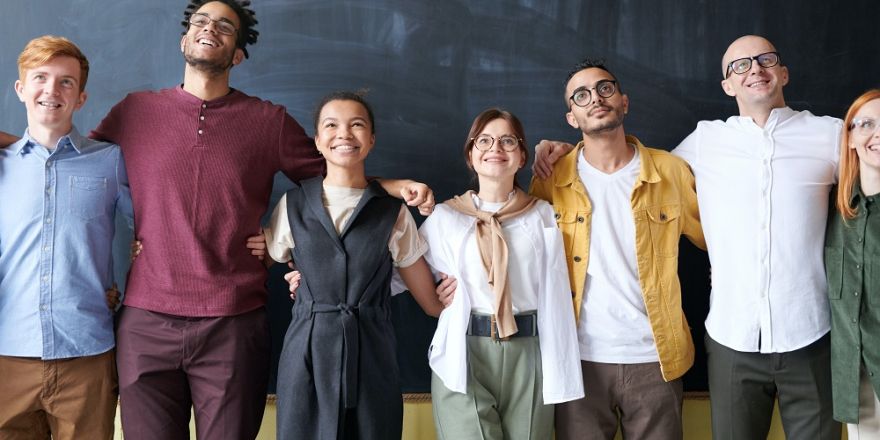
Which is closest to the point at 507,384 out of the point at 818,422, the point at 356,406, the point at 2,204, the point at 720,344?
the point at 356,406

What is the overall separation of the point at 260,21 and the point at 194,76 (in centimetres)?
57

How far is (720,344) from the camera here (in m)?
2.41

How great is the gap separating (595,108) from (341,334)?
3.76 ft

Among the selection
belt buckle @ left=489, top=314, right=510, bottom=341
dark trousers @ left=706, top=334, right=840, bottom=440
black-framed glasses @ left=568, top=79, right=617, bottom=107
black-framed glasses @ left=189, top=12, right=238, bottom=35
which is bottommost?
dark trousers @ left=706, top=334, right=840, bottom=440

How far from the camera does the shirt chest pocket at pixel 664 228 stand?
241 centimetres

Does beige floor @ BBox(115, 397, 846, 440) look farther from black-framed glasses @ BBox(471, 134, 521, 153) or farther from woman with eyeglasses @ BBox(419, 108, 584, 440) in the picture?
black-framed glasses @ BBox(471, 134, 521, 153)

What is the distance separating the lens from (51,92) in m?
2.25

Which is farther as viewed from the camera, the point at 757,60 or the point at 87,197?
the point at 757,60

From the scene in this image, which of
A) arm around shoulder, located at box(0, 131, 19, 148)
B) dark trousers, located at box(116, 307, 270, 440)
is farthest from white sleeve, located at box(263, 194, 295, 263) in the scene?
arm around shoulder, located at box(0, 131, 19, 148)

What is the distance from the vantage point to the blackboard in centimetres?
288

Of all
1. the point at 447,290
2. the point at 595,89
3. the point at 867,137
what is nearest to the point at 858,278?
the point at 867,137

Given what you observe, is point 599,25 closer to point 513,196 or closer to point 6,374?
point 513,196

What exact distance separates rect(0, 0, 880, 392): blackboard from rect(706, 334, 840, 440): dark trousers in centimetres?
51

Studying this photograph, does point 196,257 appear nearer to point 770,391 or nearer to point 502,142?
point 502,142
